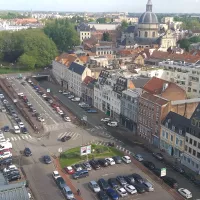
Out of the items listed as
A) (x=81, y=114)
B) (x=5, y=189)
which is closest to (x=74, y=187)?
(x=5, y=189)

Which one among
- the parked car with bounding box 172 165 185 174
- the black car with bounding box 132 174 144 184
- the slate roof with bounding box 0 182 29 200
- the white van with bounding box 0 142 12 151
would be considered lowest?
the parked car with bounding box 172 165 185 174

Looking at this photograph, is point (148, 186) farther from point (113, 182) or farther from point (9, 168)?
point (9, 168)

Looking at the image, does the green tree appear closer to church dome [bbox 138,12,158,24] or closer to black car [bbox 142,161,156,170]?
church dome [bbox 138,12,158,24]

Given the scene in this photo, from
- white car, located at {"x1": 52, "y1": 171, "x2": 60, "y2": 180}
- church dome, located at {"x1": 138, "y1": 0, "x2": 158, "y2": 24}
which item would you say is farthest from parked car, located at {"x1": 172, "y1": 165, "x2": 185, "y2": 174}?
church dome, located at {"x1": 138, "y1": 0, "x2": 158, "y2": 24}

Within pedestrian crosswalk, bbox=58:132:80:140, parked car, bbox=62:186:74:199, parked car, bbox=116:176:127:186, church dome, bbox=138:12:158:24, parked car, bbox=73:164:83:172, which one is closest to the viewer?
parked car, bbox=62:186:74:199

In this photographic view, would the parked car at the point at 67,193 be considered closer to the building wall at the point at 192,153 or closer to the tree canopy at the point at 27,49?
the building wall at the point at 192,153
